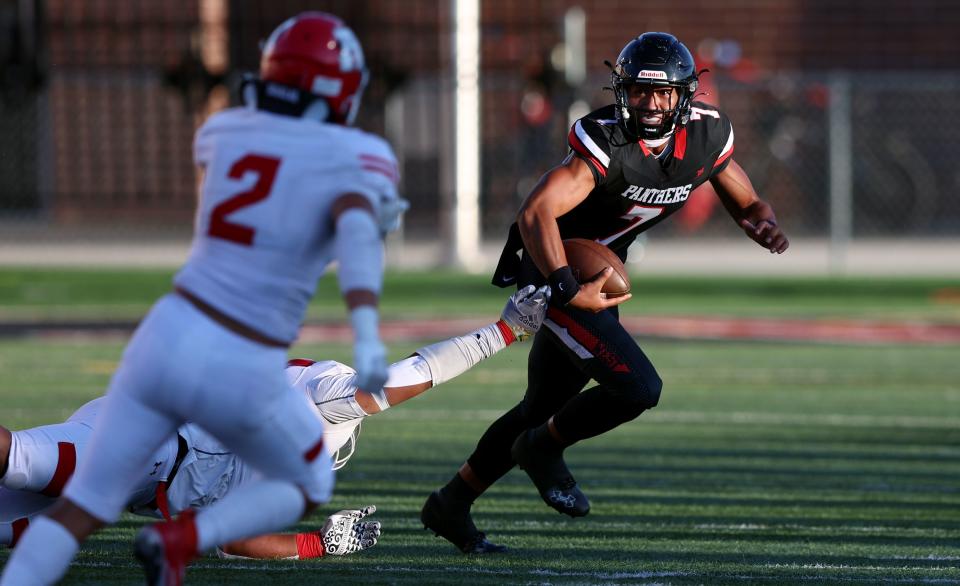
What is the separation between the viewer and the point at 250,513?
372 centimetres

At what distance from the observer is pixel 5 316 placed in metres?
13.1

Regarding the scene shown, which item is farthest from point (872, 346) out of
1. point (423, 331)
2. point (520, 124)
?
point (520, 124)

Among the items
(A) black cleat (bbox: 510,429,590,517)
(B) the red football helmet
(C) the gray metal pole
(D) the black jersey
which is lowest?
(C) the gray metal pole

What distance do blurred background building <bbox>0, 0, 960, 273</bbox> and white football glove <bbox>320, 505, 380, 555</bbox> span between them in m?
9.65

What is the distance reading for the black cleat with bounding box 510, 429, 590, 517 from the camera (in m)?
5.36

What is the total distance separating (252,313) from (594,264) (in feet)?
6.15

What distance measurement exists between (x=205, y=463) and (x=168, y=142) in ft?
50.9

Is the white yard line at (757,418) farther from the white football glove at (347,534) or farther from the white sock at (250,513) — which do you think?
the white sock at (250,513)

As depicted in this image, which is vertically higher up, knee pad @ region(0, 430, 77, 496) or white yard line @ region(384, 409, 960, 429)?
knee pad @ region(0, 430, 77, 496)

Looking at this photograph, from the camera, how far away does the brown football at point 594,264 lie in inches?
208

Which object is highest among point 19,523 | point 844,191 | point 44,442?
point 44,442

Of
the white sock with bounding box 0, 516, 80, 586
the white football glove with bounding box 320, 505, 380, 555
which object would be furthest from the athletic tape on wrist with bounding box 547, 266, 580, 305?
the white sock with bounding box 0, 516, 80, 586

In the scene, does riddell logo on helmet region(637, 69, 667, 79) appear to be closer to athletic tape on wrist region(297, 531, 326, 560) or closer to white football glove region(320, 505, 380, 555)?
white football glove region(320, 505, 380, 555)

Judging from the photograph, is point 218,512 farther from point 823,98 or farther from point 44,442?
point 823,98
